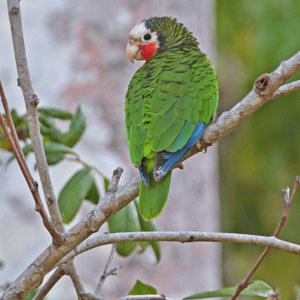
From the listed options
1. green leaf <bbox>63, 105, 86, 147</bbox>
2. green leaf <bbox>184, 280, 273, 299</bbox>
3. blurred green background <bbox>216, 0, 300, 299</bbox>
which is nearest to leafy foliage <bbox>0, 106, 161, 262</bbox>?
green leaf <bbox>63, 105, 86, 147</bbox>

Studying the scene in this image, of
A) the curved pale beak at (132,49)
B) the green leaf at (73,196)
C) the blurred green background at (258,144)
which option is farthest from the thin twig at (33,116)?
the blurred green background at (258,144)

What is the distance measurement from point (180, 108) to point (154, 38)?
507mm

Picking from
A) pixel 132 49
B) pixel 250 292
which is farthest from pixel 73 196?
pixel 132 49

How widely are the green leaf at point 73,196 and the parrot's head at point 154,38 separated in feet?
2.09

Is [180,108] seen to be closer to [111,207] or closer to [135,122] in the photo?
[135,122]

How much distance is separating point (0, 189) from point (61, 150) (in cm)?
98

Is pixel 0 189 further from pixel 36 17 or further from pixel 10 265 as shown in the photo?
pixel 36 17

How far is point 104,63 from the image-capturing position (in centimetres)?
223

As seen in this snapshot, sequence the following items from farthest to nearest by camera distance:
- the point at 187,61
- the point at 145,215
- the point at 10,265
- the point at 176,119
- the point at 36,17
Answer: the point at 36,17, the point at 10,265, the point at 187,61, the point at 176,119, the point at 145,215

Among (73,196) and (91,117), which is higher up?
(91,117)

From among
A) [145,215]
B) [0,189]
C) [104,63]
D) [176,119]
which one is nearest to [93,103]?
[104,63]

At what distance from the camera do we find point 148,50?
5.08 feet

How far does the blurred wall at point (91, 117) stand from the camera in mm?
1926

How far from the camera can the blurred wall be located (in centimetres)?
193
